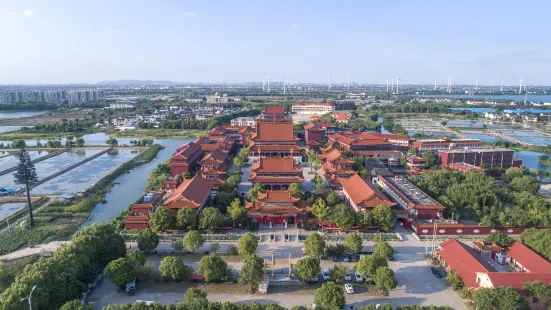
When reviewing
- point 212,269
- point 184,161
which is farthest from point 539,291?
point 184,161

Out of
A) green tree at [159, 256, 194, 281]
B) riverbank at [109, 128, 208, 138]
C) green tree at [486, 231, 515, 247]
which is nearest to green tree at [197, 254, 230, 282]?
green tree at [159, 256, 194, 281]

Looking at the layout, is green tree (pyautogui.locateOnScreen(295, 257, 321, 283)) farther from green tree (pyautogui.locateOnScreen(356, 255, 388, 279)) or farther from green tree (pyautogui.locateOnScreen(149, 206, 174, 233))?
green tree (pyautogui.locateOnScreen(149, 206, 174, 233))

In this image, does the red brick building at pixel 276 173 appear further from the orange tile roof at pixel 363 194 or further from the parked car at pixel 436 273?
the parked car at pixel 436 273

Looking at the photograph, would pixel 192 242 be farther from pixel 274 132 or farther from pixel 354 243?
pixel 274 132

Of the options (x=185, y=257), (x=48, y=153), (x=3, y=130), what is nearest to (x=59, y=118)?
(x=3, y=130)

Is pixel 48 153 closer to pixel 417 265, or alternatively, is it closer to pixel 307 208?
pixel 307 208

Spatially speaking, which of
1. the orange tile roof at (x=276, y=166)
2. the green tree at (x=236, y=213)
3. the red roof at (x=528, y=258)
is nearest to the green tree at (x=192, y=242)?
the green tree at (x=236, y=213)

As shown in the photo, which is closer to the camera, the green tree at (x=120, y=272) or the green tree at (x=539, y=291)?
the green tree at (x=539, y=291)
